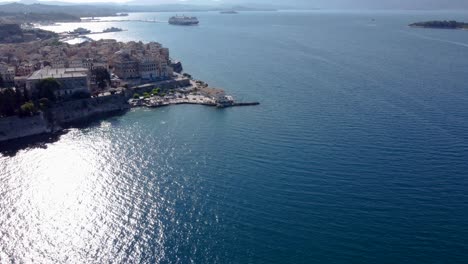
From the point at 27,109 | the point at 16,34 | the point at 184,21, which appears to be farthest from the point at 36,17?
the point at 27,109

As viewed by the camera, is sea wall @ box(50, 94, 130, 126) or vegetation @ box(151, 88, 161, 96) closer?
sea wall @ box(50, 94, 130, 126)

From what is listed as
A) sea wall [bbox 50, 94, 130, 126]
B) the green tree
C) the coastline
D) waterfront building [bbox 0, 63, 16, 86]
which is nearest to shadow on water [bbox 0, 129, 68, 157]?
the coastline

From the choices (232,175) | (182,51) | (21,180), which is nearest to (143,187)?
(232,175)

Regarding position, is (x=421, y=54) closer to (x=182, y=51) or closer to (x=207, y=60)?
(x=207, y=60)

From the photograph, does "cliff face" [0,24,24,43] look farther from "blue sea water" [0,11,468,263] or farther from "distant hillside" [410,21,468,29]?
"distant hillside" [410,21,468,29]

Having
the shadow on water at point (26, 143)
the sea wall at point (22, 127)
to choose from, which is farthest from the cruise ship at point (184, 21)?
the shadow on water at point (26, 143)

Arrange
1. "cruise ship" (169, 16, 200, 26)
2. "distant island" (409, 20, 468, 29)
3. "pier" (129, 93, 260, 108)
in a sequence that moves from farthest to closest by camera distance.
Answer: "cruise ship" (169, 16, 200, 26) < "distant island" (409, 20, 468, 29) < "pier" (129, 93, 260, 108)

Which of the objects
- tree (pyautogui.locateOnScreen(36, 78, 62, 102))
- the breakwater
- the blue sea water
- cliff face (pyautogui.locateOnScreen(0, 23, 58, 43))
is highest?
cliff face (pyautogui.locateOnScreen(0, 23, 58, 43))

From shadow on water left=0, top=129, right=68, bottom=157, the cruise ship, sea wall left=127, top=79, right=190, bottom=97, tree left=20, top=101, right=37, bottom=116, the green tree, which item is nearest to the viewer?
shadow on water left=0, top=129, right=68, bottom=157
